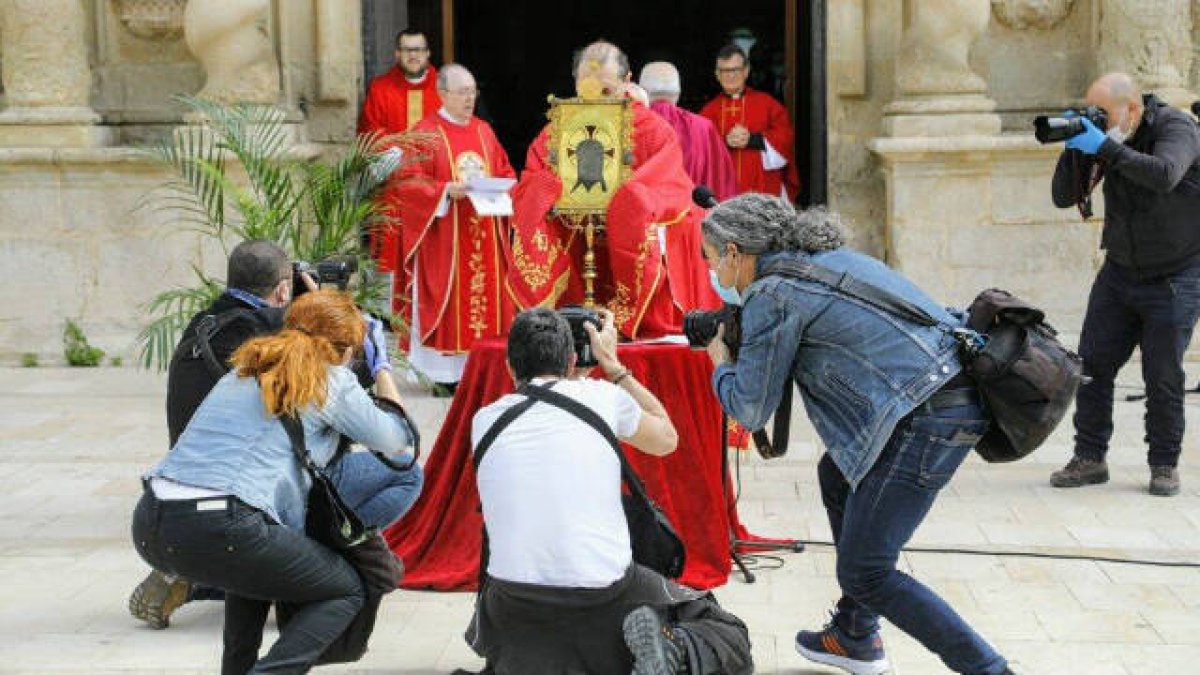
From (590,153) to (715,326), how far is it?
69.6 inches

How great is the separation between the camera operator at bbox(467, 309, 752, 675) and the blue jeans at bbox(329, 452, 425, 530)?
0.41m

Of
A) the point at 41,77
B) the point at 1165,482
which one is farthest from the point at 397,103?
the point at 1165,482

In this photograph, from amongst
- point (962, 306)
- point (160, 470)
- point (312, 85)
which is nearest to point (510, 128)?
point (312, 85)

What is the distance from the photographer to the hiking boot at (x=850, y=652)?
576 centimetres

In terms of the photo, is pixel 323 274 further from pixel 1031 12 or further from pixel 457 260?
pixel 1031 12

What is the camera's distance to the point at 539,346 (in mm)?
5129

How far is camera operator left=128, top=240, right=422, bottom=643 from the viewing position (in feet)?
18.4

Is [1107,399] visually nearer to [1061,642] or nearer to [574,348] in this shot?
[1061,642]

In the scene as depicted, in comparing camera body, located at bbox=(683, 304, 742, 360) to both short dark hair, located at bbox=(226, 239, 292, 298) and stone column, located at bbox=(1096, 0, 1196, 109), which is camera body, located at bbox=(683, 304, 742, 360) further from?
stone column, located at bbox=(1096, 0, 1196, 109)

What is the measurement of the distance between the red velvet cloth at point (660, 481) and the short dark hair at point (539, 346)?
1.65 meters

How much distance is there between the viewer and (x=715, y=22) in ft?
61.3

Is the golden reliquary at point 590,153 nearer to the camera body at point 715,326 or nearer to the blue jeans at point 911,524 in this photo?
the camera body at point 715,326

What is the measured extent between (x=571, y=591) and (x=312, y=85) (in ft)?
25.5

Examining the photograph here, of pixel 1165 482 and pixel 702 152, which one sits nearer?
pixel 1165 482
